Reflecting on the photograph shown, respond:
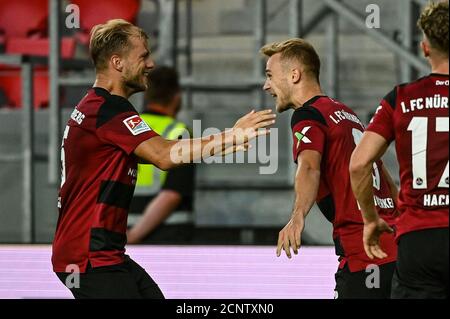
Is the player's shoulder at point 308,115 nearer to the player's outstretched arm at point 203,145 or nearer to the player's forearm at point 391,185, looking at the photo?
the player's outstretched arm at point 203,145

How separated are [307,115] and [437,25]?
2.73 ft

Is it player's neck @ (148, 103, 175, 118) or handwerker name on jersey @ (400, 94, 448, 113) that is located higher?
player's neck @ (148, 103, 175, 118)

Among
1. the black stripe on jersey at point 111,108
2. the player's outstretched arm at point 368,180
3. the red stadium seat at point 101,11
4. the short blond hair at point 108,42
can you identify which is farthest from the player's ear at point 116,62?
the red stadium seat at point 101,11

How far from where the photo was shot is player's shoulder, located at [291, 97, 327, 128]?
4008 millimetres

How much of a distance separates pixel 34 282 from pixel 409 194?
2.48m

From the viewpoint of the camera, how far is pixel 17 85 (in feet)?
30.7

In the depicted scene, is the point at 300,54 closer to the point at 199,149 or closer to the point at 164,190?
the point at 199,149

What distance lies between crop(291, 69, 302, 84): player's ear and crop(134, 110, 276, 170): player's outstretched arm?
0.49 meters

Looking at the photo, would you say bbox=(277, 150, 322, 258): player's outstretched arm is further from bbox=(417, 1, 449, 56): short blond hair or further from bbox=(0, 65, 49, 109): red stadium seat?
bbox=(0, 65, 49, 109): red stadium seat

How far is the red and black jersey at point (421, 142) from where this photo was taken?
3307 millimetres

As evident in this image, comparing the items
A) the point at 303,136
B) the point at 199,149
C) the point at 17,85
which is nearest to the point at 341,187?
the point at 303,136

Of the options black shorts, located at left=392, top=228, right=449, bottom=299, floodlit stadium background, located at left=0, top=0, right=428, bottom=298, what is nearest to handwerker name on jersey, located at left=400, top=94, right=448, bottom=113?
black shorts, located at left=392, top=228, right=449, bottom=299

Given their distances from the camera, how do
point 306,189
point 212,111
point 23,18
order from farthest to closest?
point 23,18 < point 212,111 < point 306,189
